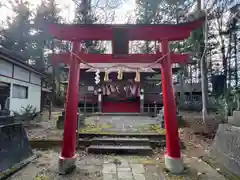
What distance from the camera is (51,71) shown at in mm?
22656

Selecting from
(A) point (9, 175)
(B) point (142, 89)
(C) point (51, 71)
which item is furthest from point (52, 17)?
(A) point (9, 175)

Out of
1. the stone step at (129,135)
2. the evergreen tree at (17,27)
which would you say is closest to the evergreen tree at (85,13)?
the evergreen tree at (17,27)

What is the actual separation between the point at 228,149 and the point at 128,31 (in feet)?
12.6

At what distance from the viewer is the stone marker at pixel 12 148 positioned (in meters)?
4.03

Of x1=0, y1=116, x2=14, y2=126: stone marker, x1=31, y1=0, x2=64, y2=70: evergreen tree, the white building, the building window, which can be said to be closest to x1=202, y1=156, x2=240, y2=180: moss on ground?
x1=0, y1=116, x2=14, y2=126: stone marker

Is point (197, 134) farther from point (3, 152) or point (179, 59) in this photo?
point (3, 152)

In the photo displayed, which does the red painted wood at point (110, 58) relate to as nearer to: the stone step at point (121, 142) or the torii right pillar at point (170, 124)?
the torii right pillar at point (170, 124)

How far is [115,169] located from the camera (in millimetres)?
4453

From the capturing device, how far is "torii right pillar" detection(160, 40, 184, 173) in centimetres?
432

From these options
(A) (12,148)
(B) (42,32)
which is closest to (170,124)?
(A) (12,148)

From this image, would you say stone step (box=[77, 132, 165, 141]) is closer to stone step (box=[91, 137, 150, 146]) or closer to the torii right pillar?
stone step (box=[91, 137, 150, 146])

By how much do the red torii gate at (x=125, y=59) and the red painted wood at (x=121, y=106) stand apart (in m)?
9.79

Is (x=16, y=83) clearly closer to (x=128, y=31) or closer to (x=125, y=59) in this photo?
(x=125, y=59)

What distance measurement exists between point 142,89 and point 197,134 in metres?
6.86
